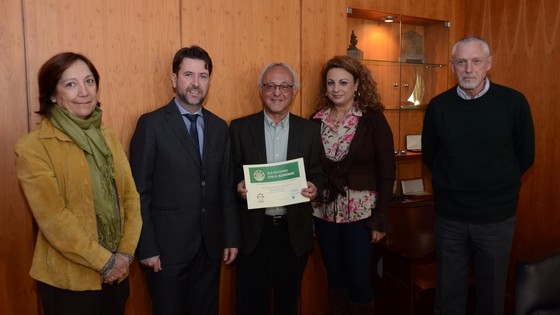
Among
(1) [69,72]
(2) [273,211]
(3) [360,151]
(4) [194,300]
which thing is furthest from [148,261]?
(3) [360,151]

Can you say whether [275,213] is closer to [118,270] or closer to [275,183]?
[275,183]

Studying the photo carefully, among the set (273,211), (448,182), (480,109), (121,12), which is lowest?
(273,211)

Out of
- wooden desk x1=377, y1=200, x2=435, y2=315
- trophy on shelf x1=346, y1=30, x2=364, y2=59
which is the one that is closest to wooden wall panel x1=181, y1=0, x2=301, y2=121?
trophy on shelf x1=346, y1=30, x2=364, y2=59

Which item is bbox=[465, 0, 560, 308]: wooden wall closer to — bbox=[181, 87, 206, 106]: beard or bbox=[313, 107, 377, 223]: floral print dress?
bbox=[313, 107, 377, 223]: floral print dress

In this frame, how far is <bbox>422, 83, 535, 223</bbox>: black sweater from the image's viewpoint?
234 centimetres

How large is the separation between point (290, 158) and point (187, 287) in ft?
3.07

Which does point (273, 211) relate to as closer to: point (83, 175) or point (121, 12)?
point (83, 175)

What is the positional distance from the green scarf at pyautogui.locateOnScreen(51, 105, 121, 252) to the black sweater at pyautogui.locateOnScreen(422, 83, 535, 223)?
1851mm

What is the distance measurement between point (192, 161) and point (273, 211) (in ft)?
1.88

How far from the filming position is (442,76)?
12.2ft

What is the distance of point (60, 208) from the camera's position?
5.53 feet

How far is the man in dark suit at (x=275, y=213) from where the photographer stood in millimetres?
2439

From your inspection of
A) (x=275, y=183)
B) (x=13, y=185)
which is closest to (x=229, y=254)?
(x=275, y=183)

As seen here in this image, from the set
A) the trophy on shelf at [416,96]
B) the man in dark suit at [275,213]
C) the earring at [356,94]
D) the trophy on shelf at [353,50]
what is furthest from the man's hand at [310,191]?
the trophy on shelf at [416,96]
